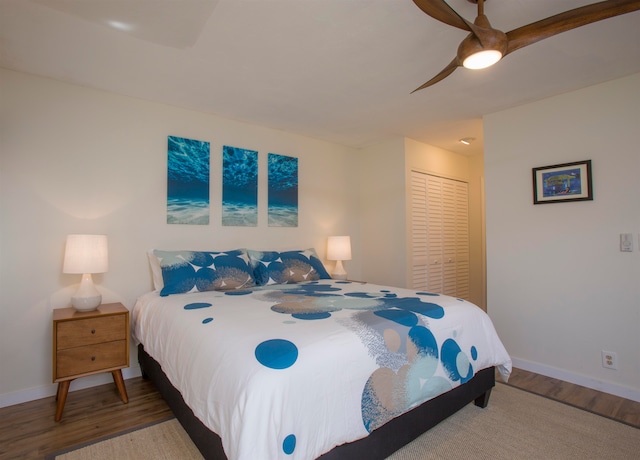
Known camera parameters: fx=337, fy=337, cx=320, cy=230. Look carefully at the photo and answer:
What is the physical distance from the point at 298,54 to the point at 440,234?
299 cm

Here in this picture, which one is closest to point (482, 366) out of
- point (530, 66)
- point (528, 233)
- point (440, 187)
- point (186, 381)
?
point (528, 233)

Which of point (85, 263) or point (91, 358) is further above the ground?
point (85, 263)

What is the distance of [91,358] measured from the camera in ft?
7.34

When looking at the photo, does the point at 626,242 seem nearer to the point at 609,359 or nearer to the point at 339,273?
the point at 609,359

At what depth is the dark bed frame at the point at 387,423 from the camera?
1.41 metres

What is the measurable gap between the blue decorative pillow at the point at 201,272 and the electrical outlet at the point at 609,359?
2.78 metres

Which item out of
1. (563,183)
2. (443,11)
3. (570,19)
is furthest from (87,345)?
(563,183)

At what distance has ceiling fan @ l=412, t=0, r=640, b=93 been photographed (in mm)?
1338

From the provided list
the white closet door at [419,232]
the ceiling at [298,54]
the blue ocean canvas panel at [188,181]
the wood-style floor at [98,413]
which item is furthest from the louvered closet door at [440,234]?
the blue ocean canvas panel at [188,181]

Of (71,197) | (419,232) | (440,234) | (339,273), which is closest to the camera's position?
(71,197)

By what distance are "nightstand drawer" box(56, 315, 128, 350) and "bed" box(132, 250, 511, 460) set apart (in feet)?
0.50

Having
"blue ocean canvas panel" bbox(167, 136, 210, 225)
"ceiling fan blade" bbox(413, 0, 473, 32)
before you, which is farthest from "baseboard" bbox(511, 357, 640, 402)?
"blue ocean canvas panel" bbox(167, 136, 210, 225)

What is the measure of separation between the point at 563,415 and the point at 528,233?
146 centimetres

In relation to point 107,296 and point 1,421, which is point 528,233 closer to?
point 107,296
